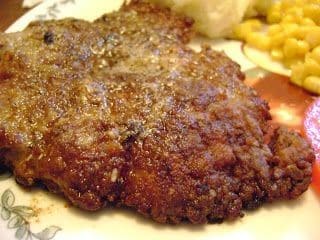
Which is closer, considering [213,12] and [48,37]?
[48,37]

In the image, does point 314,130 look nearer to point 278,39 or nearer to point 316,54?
point 316,54

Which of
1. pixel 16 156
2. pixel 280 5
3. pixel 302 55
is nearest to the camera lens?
pixel 16 156

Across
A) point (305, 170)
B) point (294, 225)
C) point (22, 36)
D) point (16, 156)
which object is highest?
point (22, 36)

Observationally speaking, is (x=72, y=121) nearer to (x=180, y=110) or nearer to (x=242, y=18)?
(x=180, y=110)

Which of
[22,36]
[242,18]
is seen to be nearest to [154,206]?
[22,36]

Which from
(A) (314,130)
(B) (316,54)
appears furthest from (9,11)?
(A) (314,130)
